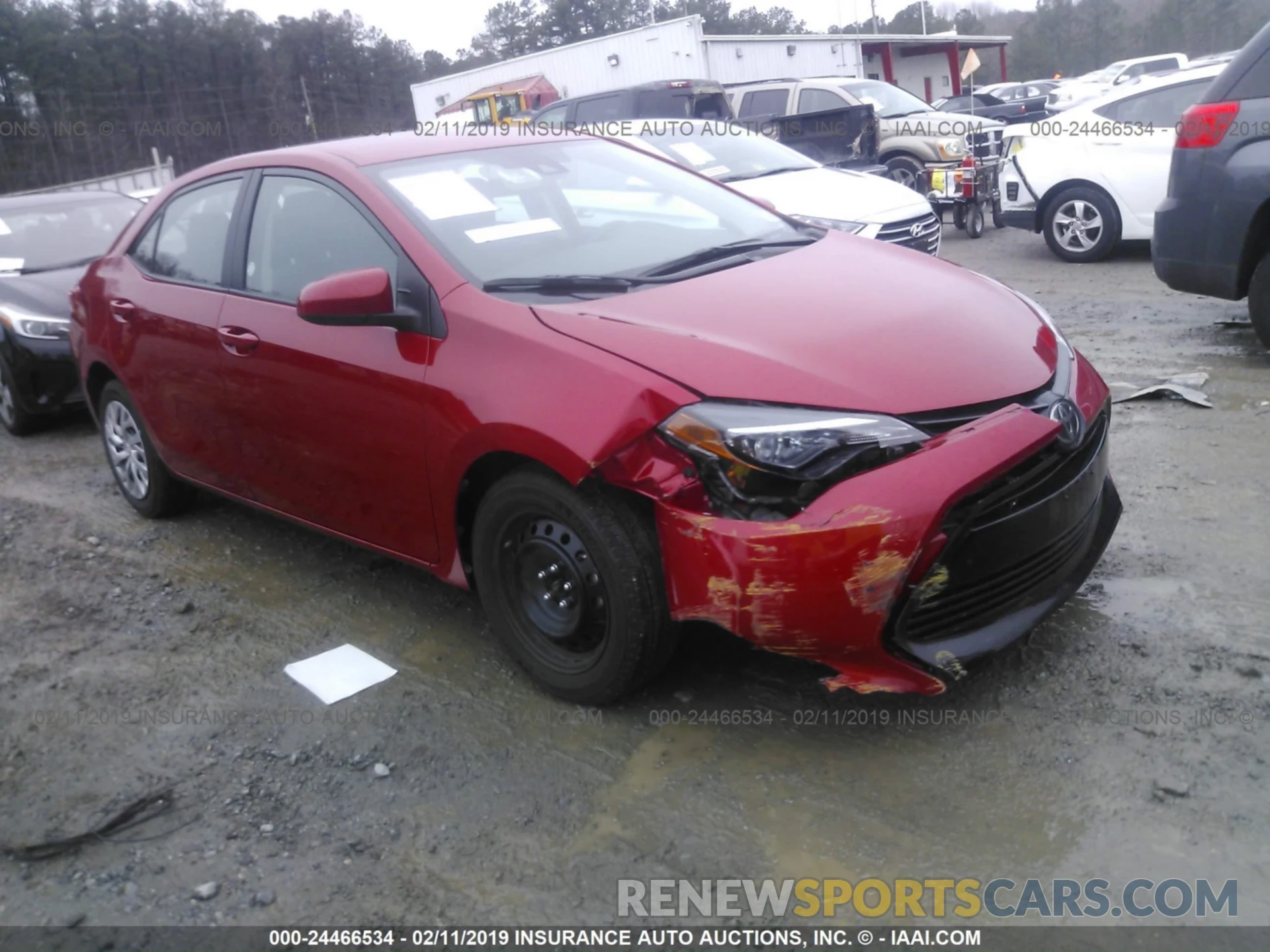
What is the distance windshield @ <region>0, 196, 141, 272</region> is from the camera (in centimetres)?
739

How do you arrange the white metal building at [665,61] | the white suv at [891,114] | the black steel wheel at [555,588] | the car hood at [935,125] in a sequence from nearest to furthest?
the black steel wheel at [555,588], the white suv at [891,114], the car hood at [935,125], the white metal building at [665,61]

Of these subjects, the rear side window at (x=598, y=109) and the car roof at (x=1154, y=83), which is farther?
the rear side window at (x=598, y=109)

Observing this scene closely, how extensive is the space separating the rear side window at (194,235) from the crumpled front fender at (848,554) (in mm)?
2463

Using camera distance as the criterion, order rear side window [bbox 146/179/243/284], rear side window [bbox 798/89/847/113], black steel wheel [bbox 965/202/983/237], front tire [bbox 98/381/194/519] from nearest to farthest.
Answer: rear side window [bbox 146/179/243/284] < front tire [bbox 98/381/194/519] < black steel wheel [bbox 965/202/983/237] < rear side window [bbox 798/89/847/113]

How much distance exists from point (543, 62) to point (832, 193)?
23.3m

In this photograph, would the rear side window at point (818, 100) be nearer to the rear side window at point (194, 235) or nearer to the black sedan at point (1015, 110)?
the black sedan at point (1015, 110)

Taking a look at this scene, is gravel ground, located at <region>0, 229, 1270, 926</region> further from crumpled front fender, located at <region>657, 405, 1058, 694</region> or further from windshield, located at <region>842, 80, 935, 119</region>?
windshield, located at <region>842, 80, 935, 119</region>

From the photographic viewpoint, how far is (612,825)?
8.73 feet

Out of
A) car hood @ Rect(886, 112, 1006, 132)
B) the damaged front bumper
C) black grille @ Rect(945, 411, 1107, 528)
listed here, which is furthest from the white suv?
the damaged front bumper

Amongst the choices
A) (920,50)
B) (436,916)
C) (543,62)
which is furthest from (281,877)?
(920,50)

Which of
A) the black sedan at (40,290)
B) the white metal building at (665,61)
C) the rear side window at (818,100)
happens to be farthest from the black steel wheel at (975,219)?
the white metal building at (665,61)

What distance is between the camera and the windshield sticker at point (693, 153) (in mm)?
8992

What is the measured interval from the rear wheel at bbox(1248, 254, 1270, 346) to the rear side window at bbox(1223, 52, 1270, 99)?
824 mm

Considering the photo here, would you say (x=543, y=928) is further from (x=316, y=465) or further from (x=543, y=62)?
(x=543, y=62)
